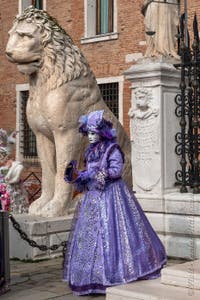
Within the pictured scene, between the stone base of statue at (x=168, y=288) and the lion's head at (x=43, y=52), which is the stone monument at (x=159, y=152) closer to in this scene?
the lion's head at (x=43, y=52)

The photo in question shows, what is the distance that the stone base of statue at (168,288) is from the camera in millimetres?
4828

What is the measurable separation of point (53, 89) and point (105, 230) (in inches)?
106

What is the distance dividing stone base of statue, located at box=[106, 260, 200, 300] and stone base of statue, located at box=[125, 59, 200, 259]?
1486mm

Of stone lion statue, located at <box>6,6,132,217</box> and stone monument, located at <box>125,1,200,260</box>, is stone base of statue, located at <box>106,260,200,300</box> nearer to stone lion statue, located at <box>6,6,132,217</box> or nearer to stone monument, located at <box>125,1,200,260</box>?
stone monument, located at <box>125,1,200,260</box>

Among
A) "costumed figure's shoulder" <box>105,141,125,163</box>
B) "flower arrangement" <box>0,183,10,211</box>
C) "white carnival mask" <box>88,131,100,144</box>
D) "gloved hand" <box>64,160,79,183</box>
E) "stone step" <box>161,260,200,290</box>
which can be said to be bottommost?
"stone step" <box>161,260,200,290</box>

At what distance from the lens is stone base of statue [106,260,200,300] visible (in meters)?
4.83

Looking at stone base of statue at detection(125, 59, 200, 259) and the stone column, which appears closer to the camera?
stone base of statue at detection(125, 59, 200, 259)

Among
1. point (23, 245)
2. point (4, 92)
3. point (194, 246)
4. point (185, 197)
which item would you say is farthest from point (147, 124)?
point (4, 92)

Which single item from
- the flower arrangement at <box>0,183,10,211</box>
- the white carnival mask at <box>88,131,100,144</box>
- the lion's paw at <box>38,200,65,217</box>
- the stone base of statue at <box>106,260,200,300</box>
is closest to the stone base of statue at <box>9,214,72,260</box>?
the lion's paw at <box>38,200,65,217</box>

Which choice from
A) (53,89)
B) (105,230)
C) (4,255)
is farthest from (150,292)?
(53,89)

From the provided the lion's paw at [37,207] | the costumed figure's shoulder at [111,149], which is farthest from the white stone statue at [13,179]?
the costumed figure's shoulder at [111,149]

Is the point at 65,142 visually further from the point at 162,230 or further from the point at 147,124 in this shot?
the point at 162,230

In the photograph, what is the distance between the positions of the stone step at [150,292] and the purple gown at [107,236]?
0.17 m

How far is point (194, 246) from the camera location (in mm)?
6508
